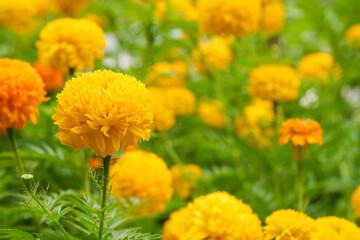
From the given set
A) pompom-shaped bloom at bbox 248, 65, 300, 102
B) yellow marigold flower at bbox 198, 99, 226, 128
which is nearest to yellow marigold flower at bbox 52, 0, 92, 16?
yellow marigold flower at bbox 198, 99, 226, 128

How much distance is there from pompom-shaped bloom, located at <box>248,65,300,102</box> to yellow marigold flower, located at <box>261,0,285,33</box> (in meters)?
0.38

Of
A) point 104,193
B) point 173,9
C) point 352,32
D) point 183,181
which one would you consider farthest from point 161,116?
point 352,32

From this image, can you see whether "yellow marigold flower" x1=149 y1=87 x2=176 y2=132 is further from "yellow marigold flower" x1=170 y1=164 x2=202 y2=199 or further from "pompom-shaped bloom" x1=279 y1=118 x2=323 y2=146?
"pompom-shaped bloom" x1=279 y1=118 x2=323 y2=146

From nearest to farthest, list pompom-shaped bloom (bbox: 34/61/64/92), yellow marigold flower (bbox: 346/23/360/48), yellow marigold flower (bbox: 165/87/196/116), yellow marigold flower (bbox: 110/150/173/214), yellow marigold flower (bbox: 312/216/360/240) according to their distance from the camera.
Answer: yellow marigold flower (bbox: 312/216/360/240)
yellow marigold flower (bbox: 110/150/173/214)
pompom-shaped bloom (bbox: 34/61/64/92)
yellow marigold flower (bbox: 165/87/196/116)
yellow marigold flower (bbox: 346/23/360/48)

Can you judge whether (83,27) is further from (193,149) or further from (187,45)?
(193,149)

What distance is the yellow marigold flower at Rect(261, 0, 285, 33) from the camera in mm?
A: 1714

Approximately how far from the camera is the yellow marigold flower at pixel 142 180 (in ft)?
3.20

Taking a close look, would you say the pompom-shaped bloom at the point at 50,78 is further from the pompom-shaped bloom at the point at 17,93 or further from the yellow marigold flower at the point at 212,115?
the yellow marigold flower at the point at 212,115

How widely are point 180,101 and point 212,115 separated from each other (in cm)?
28

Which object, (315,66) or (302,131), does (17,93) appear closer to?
(302,131)

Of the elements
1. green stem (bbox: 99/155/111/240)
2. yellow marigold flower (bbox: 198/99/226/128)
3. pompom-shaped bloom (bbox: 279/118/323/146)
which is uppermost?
yellow marigold flower (bbox: 198/99/226/128)

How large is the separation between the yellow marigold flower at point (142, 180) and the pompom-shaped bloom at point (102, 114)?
338 millimetres

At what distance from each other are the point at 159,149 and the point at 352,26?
4.08 ft

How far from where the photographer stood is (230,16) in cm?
136
